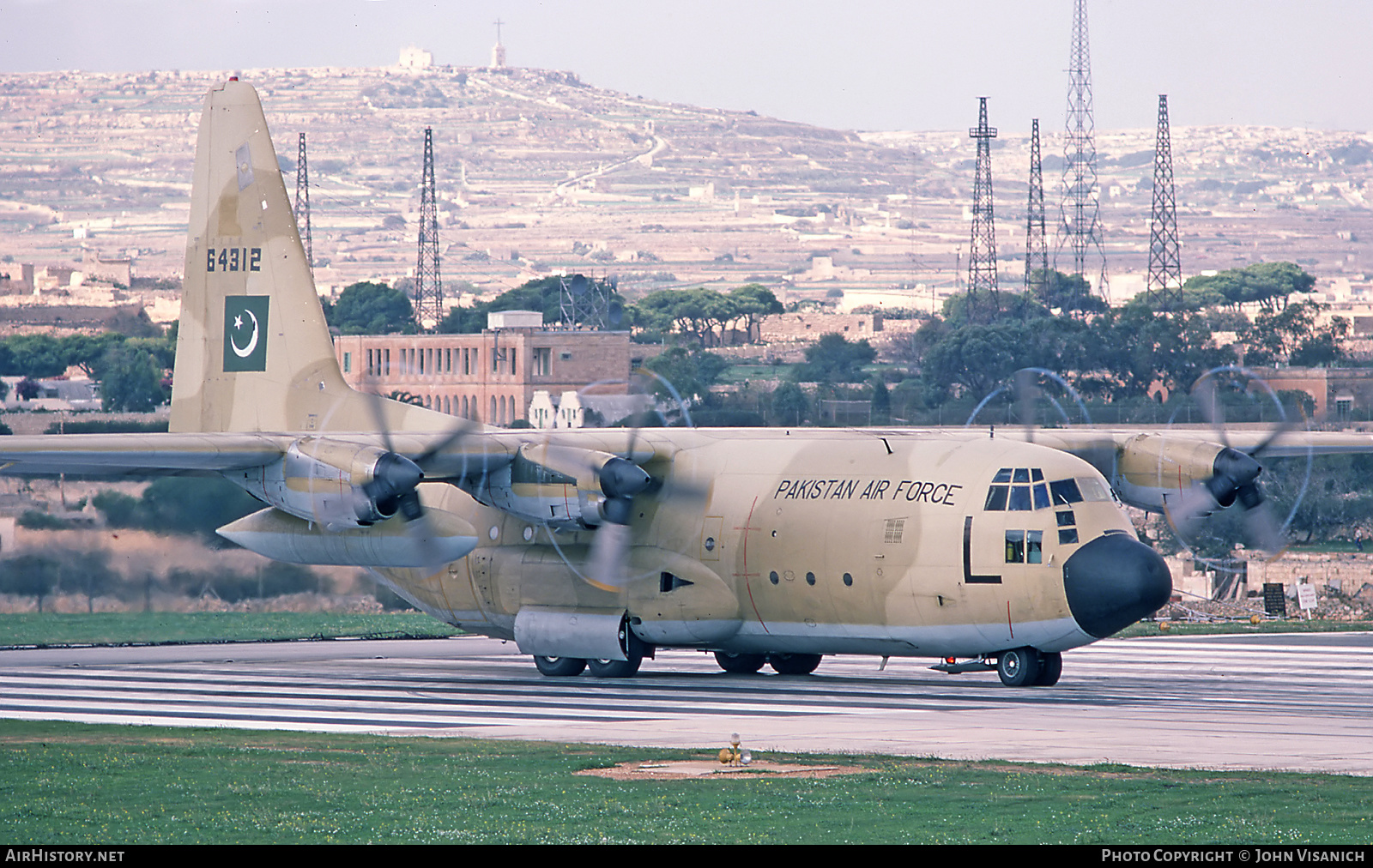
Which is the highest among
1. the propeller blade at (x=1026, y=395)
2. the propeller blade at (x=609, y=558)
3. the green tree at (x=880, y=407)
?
the propeller blade at (x=1026, y=395)

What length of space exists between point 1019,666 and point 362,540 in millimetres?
10036

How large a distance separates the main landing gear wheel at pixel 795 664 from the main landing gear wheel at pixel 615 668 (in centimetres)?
229

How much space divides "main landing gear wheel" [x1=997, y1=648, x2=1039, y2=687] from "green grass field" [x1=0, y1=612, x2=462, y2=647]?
19052 millimetres

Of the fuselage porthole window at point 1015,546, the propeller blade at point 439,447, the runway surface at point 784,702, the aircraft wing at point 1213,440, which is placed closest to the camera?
the runway surface at point 784,702

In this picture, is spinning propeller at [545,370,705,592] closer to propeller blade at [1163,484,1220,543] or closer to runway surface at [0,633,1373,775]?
runway surface at [0,633,1373,775]

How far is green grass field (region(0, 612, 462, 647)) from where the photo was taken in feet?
137

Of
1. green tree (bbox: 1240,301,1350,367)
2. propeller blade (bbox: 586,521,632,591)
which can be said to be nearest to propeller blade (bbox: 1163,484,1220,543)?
propeller blade (bbox: 586,521,632,591)

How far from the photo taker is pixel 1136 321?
14538cm

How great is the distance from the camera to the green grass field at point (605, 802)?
1534 cm

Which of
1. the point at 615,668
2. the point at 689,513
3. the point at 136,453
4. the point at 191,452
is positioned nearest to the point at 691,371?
the point at 615,668

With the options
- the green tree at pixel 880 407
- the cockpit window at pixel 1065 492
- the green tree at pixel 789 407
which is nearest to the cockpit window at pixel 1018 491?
the cockpit window at pixel 1065 492

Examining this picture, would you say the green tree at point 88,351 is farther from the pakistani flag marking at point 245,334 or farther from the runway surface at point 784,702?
the pakistani flag marking at point 245,334

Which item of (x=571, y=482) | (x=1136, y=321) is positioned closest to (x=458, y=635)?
(x=571, y=482)
